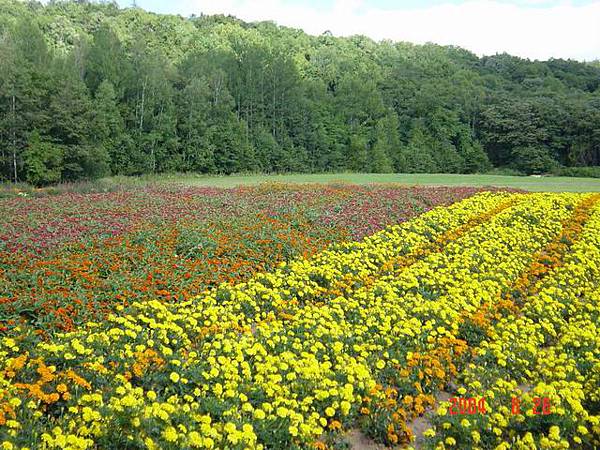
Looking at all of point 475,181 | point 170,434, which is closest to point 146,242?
point 170,434

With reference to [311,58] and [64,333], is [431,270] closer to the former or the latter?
[64,333]

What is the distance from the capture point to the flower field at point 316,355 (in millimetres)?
4043

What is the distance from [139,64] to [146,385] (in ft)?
141

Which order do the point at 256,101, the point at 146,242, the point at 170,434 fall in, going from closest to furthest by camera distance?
1. the point at 170,434
2. the point at 146,242
3. the point at 256,101

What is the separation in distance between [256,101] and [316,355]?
51.5 metres

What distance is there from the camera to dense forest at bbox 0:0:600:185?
→ 104 feet

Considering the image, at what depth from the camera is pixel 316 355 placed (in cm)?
551

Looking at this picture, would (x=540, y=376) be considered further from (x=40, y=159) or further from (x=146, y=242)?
(x=40, y=159)

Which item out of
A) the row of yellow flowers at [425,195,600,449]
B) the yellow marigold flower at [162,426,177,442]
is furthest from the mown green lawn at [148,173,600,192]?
the yellow marigold flower at [162,426,177,442]

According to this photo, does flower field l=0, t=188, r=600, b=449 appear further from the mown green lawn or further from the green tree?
the green tree

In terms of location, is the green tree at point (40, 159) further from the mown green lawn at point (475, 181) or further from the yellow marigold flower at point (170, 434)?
the yellow marigold flower at point (170, 434)

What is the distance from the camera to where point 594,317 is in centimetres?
704

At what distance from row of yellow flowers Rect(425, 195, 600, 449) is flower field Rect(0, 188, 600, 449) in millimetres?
21

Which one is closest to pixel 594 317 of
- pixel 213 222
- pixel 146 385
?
pixel 146 385
